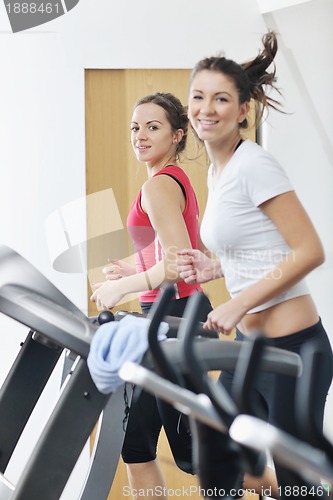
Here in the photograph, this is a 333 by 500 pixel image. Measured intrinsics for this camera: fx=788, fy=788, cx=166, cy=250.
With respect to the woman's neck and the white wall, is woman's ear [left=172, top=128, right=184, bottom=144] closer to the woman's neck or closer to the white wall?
the woman's neck

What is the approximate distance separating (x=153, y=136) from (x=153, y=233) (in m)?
0.34

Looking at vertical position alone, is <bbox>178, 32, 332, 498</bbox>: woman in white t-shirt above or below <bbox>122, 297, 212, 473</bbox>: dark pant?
above

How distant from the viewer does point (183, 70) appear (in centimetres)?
374

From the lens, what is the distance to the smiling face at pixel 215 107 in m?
1.93

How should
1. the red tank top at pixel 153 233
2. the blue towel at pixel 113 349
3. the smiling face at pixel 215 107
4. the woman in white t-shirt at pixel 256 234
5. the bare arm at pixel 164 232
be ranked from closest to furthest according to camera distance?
the blue towel at pixel 113 349, the woman in white t-shirt at pixel 256 234, the smiling face at pixel 215 107, the bare arm at pixel 164 232, the red tank top at pixel 153 233

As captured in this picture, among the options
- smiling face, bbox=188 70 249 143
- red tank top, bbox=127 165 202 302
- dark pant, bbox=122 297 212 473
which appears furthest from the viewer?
red tank top, bbox=127 165 202 302

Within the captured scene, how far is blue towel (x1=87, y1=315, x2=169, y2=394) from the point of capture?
130 centimetres

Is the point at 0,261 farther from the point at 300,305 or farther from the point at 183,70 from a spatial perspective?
the point at 183,70

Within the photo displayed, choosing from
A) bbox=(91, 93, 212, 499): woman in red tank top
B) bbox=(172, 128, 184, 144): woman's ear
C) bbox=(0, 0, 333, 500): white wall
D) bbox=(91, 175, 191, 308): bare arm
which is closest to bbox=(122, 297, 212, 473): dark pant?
bbox=(91, 93, 212, 499): woman in red tank top

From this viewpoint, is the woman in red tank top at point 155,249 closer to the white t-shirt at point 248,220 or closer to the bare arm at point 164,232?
the bare arm at point 164,232

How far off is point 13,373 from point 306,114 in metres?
2.35

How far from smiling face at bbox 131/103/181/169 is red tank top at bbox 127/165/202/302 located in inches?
4.1

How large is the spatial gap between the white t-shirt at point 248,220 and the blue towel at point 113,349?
0.53 meters

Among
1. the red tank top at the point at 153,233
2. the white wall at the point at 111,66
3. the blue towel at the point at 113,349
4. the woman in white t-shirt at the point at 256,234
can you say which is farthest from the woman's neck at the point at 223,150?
the white wall at the point at 111,66
